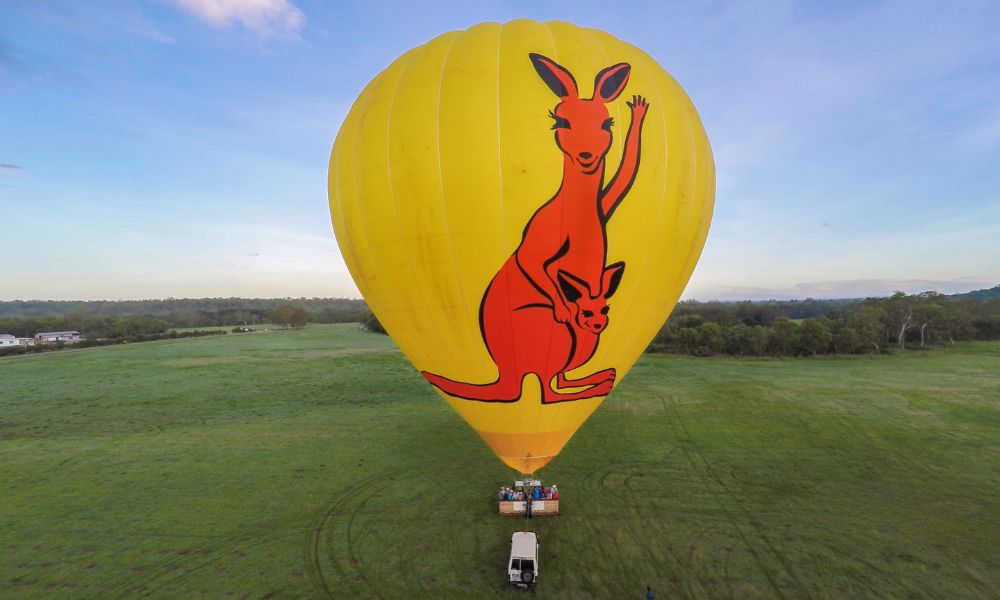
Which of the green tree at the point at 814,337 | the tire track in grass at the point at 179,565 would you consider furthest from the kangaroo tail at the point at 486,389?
the green tree at the point at 814,337

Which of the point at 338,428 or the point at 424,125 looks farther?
the point at 338,428

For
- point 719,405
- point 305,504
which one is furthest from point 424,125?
point 719,405

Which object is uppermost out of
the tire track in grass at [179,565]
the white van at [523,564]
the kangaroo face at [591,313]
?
the kangaroo face at [591,313]

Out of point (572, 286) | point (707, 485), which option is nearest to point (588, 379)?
point (572, 286)

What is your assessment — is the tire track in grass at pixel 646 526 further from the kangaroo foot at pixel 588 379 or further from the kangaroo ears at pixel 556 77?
the kangaroo ears at pixel 556 77

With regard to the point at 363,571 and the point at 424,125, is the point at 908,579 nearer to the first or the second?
the point at 363,571
